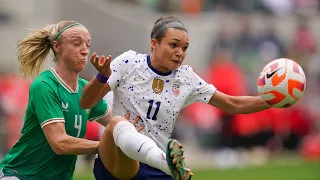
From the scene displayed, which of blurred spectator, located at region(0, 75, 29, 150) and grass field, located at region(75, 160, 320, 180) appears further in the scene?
blurred spectator, located at region(0, 75, 29, 150)

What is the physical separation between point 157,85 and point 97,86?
0.58 metres

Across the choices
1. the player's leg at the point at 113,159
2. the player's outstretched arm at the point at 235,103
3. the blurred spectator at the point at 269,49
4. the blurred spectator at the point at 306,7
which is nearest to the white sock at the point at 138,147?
the player's leg at the point at 113,159

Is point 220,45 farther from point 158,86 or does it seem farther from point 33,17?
point 158,86

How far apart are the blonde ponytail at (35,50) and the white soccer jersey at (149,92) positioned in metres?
0.60

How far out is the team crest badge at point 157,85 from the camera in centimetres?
721

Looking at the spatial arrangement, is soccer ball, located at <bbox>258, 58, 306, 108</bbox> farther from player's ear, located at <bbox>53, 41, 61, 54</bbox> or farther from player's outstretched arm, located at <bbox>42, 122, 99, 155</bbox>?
player's ear, located at <bbox>53, 41, 61, 54</bbox>

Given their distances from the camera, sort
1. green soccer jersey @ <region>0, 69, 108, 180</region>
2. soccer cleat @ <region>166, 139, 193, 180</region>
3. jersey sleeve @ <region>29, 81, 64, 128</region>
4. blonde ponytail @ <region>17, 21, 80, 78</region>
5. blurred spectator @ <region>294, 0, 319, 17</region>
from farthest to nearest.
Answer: blurred spectator @ <region>294, 0, 319, 17</region>, blonde ponytail @ <region>17, 21, 80, 78</region>, green soccer jersey @ <region>0, 69, 108, 180</region>, jersey sleeve @ <region>29, 81, 64, 128</region>, soccer cleat @ <region>166, 139, 193, 180</region>

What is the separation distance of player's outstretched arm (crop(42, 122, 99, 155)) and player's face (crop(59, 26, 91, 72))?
0.57 metres

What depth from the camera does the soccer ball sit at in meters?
6.93

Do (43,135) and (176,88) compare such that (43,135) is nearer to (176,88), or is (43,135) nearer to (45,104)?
(45,104)

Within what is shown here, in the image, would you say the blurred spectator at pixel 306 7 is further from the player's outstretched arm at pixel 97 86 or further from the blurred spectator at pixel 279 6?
the player's outstretched arm at pixel 97 86

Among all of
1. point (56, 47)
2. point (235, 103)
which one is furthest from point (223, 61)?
point (56, 47)

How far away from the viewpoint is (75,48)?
23.2ft

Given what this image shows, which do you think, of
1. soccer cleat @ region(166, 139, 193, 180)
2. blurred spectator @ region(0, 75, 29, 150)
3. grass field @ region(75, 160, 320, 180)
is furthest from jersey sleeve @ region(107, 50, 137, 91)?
blurred spectator @ region(0, 75, 29, 150)
